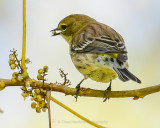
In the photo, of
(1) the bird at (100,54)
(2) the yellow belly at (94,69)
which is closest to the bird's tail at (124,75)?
(1) the bird at (100,54)

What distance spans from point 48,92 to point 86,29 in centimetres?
231

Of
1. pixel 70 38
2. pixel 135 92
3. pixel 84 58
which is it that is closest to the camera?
pixel 135 92

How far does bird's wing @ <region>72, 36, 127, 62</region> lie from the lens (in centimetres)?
296

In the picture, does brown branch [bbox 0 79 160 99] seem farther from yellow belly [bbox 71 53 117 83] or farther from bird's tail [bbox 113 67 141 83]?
yellow belly [bbox 71 53 117 83]

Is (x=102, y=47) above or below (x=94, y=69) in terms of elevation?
above

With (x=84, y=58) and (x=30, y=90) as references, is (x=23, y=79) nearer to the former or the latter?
(x=30, y=90)

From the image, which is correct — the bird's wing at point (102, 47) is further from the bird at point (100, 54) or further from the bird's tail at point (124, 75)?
the bird's tail at point (124, 75)

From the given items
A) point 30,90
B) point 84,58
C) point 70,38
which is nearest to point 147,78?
point 70,38

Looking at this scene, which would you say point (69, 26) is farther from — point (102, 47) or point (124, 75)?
point (124, 75)

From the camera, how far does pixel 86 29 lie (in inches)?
157

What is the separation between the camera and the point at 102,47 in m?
3.18

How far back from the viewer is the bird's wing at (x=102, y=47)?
2.96 m

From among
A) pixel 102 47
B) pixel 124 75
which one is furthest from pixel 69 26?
pixel 124 75

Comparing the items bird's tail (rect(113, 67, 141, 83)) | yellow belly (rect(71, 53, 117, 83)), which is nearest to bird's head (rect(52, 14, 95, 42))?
yellow belly (rect(71, 53, 117, 83))
